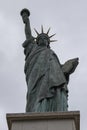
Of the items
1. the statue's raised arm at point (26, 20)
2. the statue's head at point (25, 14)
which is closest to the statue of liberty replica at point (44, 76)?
the statue's raised arm at point (26, 20)

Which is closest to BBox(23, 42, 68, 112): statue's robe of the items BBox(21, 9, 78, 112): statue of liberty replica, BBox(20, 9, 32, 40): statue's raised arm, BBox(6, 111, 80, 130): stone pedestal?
BBox(21, 9, 78, 112): statue of liberty replica

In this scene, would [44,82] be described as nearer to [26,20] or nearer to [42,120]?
[42,120]

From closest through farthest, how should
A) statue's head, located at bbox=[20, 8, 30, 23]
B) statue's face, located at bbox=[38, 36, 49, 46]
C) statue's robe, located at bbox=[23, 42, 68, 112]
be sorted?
statue's robe, located at bbox=[23, 42, 68, 112] → statue's face, located at bbox=[38, 36, 49, 46] → statue's head, located at bbox=[20, 8, 30, 23]

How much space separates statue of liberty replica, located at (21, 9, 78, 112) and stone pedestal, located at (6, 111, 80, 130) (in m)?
0.95

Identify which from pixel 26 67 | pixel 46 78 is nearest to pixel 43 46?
pixel 26 67

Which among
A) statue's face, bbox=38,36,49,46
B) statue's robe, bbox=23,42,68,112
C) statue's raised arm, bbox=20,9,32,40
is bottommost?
statue's robe, bbox=23,42,68,112

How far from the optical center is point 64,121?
8336 millimetres

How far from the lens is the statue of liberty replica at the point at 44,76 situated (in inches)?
375

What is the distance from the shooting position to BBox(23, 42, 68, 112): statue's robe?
9508mm

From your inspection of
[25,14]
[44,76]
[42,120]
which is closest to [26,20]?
[25,14]

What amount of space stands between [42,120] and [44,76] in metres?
1.95

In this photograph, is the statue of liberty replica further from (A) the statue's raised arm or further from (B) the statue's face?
(A) the statue's raised arm

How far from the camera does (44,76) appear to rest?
10180mm

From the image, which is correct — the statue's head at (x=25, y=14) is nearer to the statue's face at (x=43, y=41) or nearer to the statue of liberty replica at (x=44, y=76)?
the statue of liberty replica at (x=44, y=76)
